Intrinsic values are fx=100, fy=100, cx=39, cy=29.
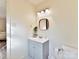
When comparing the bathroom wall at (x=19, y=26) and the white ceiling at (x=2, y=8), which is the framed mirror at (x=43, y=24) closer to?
the bathroom wall at (x=19, y=26)

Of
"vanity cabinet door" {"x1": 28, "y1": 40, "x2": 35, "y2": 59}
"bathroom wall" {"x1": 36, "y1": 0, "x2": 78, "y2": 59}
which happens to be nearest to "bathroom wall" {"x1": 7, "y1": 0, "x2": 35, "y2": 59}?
"vanity cabinet door" {"x1": 28, "y1": 40, "x2": 35, "y2": 59}

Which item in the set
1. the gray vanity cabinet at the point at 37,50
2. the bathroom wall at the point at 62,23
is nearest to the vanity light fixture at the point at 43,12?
the bathroom wall at the point at 62,23

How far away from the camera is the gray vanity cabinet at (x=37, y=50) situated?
3.35 feet

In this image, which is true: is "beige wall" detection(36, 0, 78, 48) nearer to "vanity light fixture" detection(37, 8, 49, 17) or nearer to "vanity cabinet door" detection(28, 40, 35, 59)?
"vanity light fixture" detection(37, 8, 49, 17)

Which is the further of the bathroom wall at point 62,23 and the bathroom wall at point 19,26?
the bathroom wall at point 19,26

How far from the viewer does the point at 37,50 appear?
105 centimetres

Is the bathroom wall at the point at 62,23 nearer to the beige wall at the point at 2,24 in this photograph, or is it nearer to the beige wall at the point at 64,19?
the beige wall at the point at 64,19

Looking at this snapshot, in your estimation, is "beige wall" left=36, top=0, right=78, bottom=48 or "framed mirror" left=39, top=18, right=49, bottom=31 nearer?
"beige wall" left=36, top=0, right=78, bottom=48

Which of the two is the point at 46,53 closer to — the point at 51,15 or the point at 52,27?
the point at 52,27

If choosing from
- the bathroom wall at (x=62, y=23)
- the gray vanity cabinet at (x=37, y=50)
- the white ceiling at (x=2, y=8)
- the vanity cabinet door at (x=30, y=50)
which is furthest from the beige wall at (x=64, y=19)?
the white ceiling at (x=2, y=8)

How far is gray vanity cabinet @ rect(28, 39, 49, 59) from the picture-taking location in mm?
1021

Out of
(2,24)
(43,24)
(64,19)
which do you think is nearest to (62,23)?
(64,19)

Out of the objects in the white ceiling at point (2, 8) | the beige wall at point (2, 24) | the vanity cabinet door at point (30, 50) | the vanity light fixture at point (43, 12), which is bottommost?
the vanity cabinet door at point (30, 50)

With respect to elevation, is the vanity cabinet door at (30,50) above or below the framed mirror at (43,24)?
below
